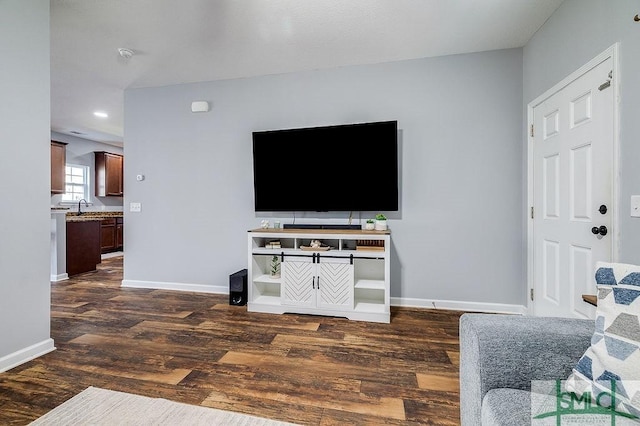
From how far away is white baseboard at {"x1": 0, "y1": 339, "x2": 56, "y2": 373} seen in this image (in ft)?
6.33

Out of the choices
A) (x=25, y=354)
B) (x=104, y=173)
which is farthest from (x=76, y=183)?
(x=25, y=354)

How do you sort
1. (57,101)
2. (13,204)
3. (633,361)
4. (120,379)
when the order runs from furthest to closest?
(57,101) < (13,204) < (120,379) < (633,361)

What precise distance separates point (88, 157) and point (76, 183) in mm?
682

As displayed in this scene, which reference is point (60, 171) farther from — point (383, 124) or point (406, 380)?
point (406, 380)

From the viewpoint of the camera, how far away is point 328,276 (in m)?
2.92

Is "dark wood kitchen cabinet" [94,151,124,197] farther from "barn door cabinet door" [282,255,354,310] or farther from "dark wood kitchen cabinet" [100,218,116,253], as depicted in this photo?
"barn door cabinet door" [282,255,354,310]

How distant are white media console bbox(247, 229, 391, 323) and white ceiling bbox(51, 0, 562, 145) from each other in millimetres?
1804

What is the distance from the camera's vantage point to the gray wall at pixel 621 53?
5.29 feet

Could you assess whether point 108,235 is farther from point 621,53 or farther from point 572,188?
point 621,53

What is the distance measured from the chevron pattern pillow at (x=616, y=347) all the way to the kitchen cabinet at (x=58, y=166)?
7.81 m

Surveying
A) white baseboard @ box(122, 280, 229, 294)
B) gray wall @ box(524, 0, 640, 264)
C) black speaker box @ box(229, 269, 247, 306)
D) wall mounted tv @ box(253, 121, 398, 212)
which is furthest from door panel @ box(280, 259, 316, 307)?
gray wall @ box(524, 0, 640, 264)

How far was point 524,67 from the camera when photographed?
2889mm

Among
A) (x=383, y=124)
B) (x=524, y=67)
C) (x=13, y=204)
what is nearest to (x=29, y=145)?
(x=13, y=204)

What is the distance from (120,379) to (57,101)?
466cm
